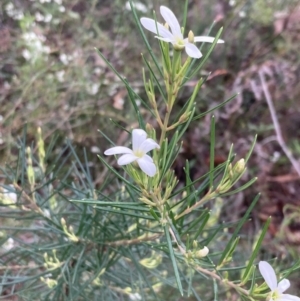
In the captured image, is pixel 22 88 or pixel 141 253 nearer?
pixel 141 253

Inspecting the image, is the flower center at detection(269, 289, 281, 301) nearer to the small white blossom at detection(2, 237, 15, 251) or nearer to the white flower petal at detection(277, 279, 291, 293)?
the white flower petal at detection(277, 279, 291, 293)

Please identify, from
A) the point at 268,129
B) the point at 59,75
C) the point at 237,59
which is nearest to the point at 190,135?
the point at 268,129

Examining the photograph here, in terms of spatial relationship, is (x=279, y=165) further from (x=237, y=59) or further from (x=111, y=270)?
(x=111, y=270)

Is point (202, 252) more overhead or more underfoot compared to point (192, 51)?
more underfoot

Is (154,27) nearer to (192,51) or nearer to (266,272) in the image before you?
(192,51)

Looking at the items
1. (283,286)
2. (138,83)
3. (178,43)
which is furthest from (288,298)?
(138,83)

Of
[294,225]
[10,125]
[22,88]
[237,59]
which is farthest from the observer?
[237,59]

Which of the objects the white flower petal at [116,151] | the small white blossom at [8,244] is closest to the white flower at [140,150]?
the white flower petal at [116,151]
